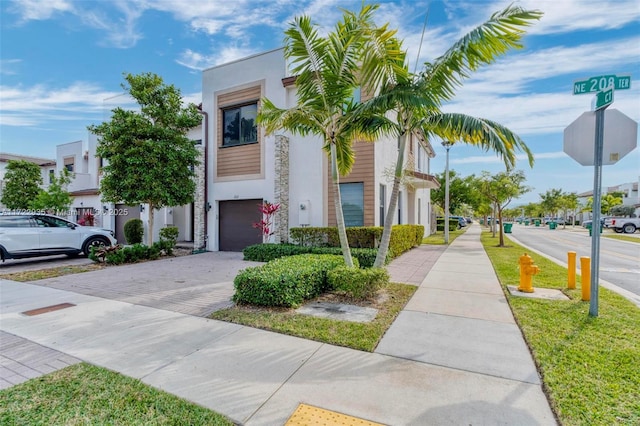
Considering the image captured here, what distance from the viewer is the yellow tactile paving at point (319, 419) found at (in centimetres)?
242

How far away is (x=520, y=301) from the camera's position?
18.8 ft

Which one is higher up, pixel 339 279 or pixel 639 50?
pixel 639 50

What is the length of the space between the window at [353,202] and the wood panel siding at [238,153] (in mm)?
3907

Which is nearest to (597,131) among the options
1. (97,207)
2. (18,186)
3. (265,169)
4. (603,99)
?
(603,99)

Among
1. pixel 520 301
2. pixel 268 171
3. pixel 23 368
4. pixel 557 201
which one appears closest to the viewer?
pixel 23 368

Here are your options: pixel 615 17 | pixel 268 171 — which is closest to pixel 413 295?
pixel 615 17

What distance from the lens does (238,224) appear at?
537 inches

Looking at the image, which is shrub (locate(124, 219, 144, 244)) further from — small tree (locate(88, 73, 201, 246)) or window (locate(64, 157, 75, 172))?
window (locate(64, 157, 75, 172))

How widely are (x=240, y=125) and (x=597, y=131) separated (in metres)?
12.3

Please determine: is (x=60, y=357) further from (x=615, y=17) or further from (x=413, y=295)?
(x=615, y=17)

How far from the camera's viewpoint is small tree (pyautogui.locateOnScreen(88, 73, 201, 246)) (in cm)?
1130

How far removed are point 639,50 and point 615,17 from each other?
184 cm

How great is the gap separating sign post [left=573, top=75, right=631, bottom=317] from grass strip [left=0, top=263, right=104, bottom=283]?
12.8 meters

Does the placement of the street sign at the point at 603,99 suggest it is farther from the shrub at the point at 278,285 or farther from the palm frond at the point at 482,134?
the shrub at the point at 278,285
